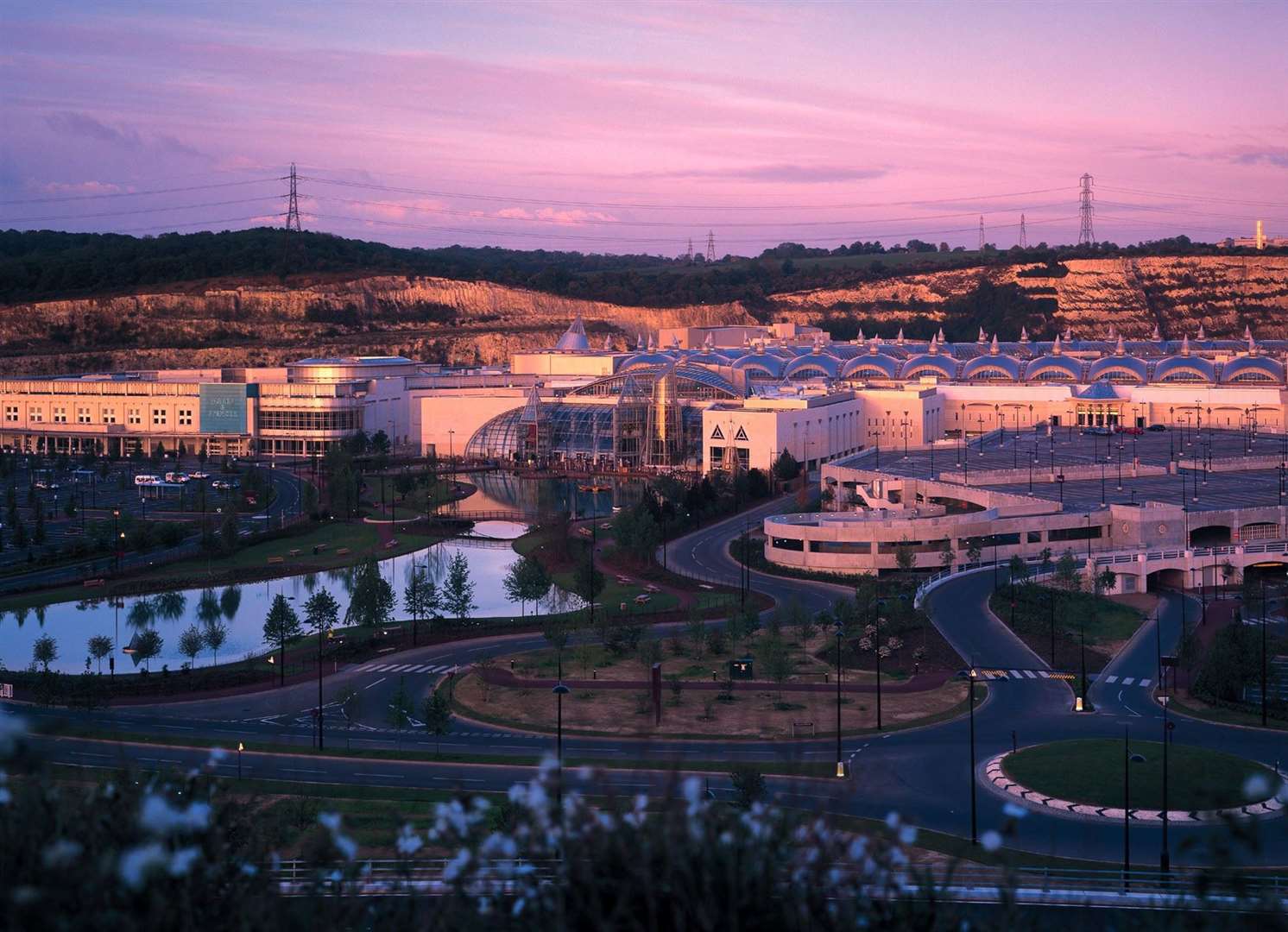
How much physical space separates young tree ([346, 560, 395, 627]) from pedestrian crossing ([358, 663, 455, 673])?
1.40 metres

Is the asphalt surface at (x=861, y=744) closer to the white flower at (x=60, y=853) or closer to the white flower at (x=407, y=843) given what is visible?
the white flower at (x=407, y=843)

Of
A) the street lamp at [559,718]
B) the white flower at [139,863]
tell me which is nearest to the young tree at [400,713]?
the street lamp at [559,718]

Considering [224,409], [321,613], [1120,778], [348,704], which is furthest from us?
[224,409]

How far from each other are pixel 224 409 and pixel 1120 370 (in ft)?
72.3

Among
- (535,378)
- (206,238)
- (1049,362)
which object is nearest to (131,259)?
(206,238)

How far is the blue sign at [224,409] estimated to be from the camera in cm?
3344

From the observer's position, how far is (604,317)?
54.3 m

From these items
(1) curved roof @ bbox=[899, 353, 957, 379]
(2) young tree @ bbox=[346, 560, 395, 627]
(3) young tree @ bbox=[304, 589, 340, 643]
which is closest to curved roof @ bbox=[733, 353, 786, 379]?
(1) curved roof @ bbox=[899, 353, 957, 379]

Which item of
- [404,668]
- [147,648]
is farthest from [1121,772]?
[147,648]

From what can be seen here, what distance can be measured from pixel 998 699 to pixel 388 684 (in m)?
5.29

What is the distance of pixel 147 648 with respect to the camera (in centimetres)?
1364

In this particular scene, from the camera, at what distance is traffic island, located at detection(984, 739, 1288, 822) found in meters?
8.44

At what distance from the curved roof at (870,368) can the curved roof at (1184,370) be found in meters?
6.45

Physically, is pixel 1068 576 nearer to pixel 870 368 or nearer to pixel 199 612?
pixel 199 612
